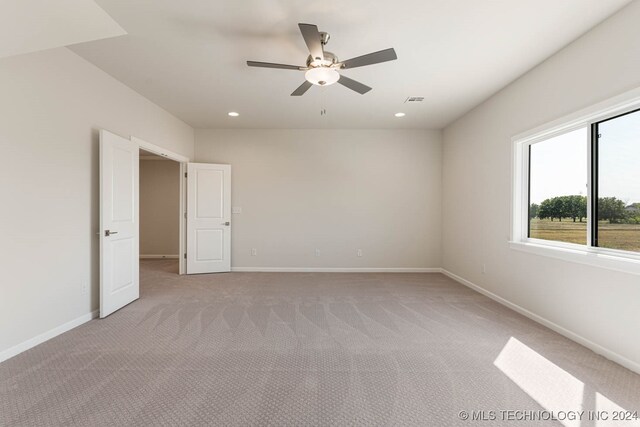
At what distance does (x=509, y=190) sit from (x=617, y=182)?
108 cm

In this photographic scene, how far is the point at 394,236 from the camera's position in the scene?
5160mm

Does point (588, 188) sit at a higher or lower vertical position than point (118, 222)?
higher

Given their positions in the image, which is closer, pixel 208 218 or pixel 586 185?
pixel 586 185

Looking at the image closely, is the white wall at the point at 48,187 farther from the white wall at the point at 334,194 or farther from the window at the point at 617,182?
the window at the point at 617,182

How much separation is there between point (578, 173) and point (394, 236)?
2.95 meters

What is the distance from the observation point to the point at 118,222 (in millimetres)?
3133

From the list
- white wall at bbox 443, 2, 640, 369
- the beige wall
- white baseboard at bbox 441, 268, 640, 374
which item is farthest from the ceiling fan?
the beige wall

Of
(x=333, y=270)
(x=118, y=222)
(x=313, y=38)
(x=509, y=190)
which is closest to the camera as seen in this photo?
(x=313, y=38)

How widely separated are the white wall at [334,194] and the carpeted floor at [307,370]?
197cm

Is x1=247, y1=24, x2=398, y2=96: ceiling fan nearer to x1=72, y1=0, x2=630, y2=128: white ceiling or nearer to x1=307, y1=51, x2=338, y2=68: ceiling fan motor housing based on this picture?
x1=307, y1=51, x2=338, y2=68: ceiling fan motor housing

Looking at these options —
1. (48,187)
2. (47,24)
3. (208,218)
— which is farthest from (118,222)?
(47,24)

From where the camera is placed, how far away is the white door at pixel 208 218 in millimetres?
4801

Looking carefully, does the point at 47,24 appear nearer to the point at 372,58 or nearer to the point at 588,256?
the point at 372,58

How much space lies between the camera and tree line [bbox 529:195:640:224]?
2.13 m
